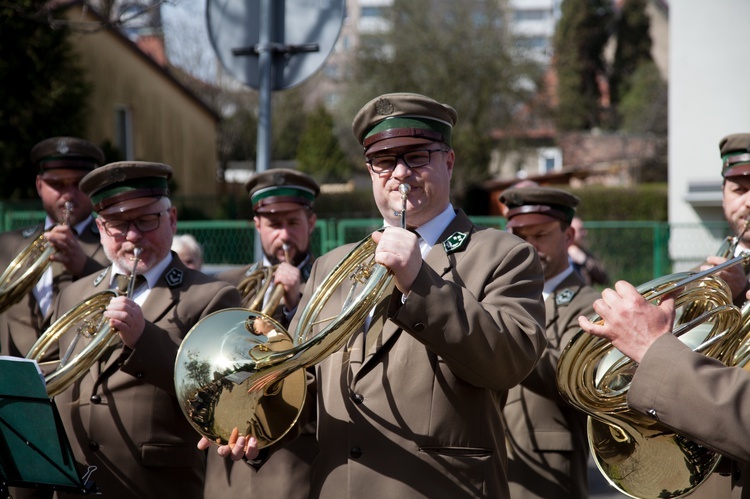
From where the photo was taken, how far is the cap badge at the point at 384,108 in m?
3.15

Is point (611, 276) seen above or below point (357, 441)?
below

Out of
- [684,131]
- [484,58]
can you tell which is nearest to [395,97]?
[684,131]

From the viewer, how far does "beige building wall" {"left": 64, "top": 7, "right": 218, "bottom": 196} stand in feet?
73.7

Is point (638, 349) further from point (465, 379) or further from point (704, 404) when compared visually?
point (465, 379)

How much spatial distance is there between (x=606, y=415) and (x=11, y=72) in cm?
1659

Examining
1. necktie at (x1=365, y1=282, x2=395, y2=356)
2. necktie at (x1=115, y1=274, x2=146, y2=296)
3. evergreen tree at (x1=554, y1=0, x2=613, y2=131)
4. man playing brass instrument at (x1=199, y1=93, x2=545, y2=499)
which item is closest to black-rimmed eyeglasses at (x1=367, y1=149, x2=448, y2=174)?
man playing brass instrument at (x1=199, y1=93, x2=545, y2=499)

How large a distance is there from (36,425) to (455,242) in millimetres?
1565

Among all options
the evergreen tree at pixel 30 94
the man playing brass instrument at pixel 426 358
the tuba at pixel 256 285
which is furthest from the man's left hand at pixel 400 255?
the evergreen tree at pixel 30 94

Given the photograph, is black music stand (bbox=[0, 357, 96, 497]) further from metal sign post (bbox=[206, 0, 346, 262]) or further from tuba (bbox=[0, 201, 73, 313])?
metal sign post (bbox=[206, 0, 346, 262])

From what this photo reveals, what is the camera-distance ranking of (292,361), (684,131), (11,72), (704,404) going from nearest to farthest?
1. (704,404)
2. (292,361)
3. (684,131)
4. (11,72)

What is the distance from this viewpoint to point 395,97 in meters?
3.16

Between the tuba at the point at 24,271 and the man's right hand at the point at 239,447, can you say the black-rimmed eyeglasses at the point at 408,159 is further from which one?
the tuba at the point at 24,271

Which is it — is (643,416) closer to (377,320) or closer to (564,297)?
(377,320)

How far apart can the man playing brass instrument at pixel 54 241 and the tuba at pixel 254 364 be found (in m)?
2.05
